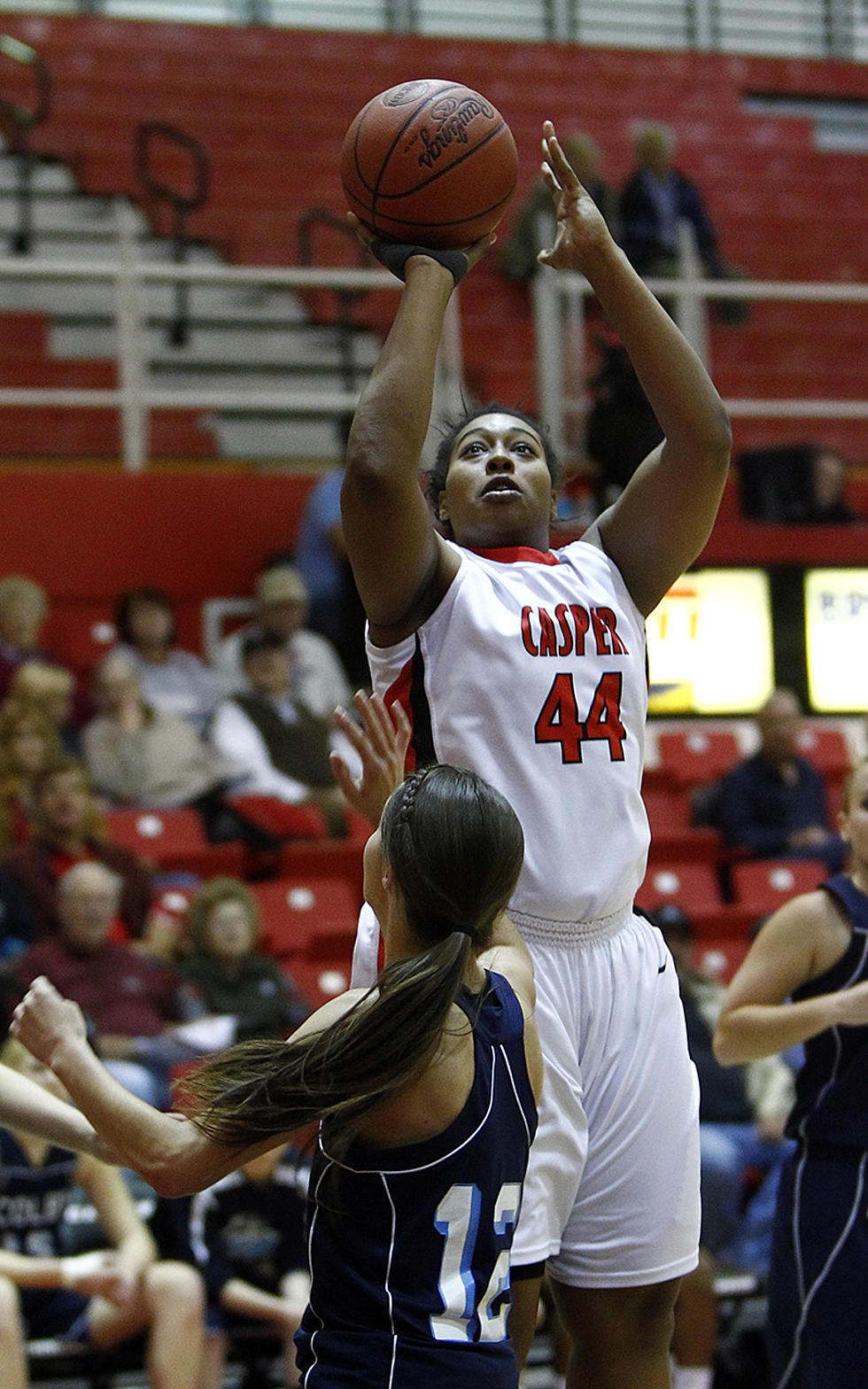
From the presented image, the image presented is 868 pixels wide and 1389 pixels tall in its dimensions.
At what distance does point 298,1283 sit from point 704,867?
12.3ft

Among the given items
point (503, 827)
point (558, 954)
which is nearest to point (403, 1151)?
point (503, 827)

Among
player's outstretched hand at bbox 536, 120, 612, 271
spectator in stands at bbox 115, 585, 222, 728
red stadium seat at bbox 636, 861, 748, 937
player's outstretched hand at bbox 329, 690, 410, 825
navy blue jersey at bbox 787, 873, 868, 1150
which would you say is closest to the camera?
player's outstretched hand at bbox 329, 690, 410, 825

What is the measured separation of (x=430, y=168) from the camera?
9.70 ft

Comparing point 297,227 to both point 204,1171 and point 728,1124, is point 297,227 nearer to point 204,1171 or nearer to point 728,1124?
point 728,1124

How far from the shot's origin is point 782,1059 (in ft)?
21.2

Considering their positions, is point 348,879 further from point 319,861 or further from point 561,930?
point 561,930

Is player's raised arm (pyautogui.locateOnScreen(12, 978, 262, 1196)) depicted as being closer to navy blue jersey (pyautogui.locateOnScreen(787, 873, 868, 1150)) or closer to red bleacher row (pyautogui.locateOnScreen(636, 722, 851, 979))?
navy blue jersey (pyautogui.locateOnScreen(787, 873, 868, 1150))

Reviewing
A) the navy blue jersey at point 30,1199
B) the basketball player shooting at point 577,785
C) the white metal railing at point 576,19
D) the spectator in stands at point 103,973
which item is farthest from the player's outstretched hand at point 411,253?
the white metal railing at point 576,19

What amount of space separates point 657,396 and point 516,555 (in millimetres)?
349

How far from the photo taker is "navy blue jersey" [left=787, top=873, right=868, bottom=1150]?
3.61 metres

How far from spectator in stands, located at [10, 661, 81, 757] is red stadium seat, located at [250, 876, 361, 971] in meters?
1.02

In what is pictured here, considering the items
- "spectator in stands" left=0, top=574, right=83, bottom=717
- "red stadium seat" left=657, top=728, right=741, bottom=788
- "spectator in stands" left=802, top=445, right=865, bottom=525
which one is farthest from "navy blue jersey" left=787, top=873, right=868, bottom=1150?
"spectator in stands" left=802, top=445, right=865, bottom=525

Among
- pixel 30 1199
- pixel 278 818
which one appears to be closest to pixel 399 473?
pixel 30 1199

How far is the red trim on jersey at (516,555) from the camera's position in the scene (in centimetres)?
308
